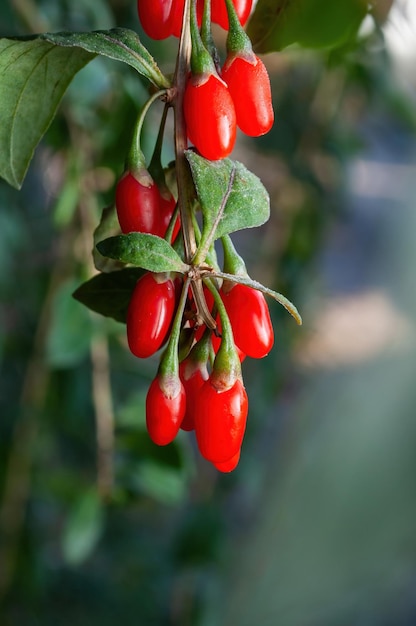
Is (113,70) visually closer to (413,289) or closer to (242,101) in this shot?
(242,101)

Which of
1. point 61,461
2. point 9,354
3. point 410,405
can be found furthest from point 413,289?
point 9,354

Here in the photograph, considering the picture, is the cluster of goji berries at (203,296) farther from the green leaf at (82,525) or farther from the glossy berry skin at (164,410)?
the green leaf at (82,525)

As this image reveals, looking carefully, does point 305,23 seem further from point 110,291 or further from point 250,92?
point 110,291

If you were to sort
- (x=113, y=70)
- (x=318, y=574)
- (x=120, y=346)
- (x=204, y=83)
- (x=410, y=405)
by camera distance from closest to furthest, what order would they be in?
(x=204, y=83) → (x=113, y=70) → (x=120, y=346) → (x=318, y=574) → (x=410, y=405)

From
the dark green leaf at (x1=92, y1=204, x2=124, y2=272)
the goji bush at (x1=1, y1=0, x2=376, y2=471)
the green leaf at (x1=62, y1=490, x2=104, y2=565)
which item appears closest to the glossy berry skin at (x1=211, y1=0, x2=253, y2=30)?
the goji bush at (x1=1, y1=0, x2=376, y2=471)

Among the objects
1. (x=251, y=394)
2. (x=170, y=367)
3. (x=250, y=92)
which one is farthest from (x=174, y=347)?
(x=251, y=394)

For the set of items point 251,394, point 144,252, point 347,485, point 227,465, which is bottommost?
point 347,485

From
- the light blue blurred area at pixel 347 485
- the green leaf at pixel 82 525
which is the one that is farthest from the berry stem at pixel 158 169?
the light blue blurred area at pixel 347 485
